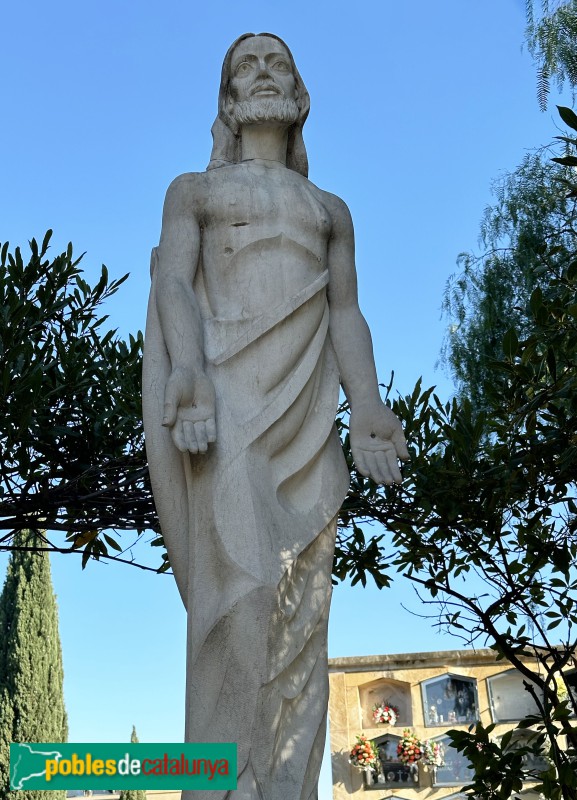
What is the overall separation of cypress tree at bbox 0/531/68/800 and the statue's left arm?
42.3 ft

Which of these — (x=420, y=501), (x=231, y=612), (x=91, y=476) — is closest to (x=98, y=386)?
(x=91, y=476)

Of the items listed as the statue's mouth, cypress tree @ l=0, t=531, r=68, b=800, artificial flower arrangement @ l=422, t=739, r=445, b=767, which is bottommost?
artificial flower arrangement @ l=422, t=739, r=445, b=767

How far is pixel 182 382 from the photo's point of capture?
401cm

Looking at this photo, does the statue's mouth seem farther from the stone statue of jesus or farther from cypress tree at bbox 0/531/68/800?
cypress tree at bbox 0/531/68/800

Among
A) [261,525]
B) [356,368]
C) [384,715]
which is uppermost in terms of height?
[384,715]

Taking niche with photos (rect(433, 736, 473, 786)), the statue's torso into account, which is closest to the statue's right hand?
the statue's torso

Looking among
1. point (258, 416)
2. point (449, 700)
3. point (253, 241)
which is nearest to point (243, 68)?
point (253, 241)

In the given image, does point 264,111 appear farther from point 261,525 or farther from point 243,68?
point 261,525

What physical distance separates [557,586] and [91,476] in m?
3.40

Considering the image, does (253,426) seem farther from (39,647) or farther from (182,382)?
(39,647)

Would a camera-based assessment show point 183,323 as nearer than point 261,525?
No

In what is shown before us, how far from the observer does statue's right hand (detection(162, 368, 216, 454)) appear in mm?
3955
